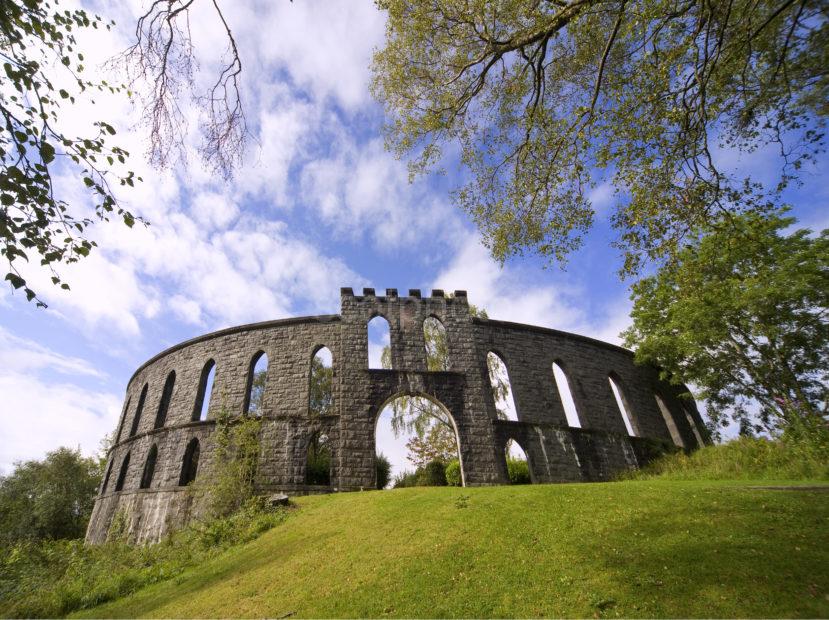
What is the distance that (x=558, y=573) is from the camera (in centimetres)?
479

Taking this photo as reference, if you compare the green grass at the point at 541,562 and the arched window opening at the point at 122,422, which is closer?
the green grass at the point at 541,562

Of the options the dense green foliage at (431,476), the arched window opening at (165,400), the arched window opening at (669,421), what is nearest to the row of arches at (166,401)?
the arched window opening at (165,400)

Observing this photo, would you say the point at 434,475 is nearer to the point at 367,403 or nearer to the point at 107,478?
the point at 367,403

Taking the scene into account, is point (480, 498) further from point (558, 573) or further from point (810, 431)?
point (810, 431)

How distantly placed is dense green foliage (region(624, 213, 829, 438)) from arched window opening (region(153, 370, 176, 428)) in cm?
1818

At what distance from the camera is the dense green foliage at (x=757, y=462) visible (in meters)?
9.38

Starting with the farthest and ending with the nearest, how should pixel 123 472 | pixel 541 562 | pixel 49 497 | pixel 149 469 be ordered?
pixel 49 497
pixel 123 472
pixel 149 469
pixel 541 562

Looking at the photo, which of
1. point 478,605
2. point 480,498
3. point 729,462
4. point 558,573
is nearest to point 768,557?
point 558,573

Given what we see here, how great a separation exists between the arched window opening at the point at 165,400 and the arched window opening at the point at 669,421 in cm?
2174

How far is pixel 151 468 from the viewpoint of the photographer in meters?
15.2

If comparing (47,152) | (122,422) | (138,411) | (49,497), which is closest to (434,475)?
(138,411)

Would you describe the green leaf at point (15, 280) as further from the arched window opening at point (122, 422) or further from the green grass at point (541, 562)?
the arched window opening at point (122, 422)

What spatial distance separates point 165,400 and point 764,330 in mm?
22759

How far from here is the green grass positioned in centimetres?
416
